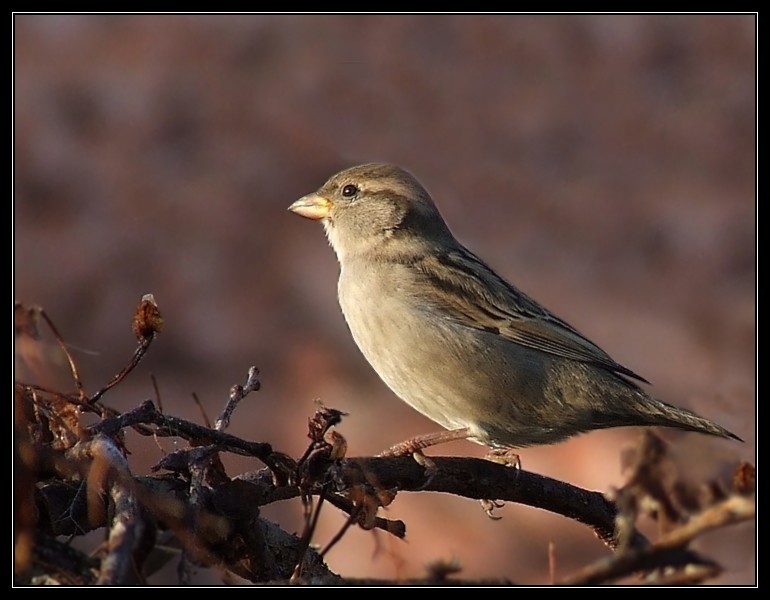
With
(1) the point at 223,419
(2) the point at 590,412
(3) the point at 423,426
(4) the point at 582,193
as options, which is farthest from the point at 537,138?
(1) the point at 223,419

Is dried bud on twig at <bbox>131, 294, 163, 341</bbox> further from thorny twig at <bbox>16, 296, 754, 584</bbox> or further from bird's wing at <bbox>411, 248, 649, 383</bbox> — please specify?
bird's wing at <bbox>411, 248, 649, 383</bbox>

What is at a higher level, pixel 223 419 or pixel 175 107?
pixel 175 107

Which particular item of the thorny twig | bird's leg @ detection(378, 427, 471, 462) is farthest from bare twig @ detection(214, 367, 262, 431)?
bird's leg @ detection(378, 427, 471, 462)

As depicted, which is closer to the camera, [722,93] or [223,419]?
[223,419]

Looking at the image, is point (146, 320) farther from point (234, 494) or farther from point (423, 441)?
point (423, 441)

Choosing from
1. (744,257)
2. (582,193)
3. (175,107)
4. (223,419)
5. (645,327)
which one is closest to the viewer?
(223,419)

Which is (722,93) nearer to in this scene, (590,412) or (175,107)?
(175,107)

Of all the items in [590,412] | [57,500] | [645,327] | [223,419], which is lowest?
[57,500]

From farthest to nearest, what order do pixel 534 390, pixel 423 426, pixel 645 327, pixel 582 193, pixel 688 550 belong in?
1. pixel 582 193
2. pixel 645 327
3. pixel 423 426
4. pixel 534 390
5. pixel 688 550
